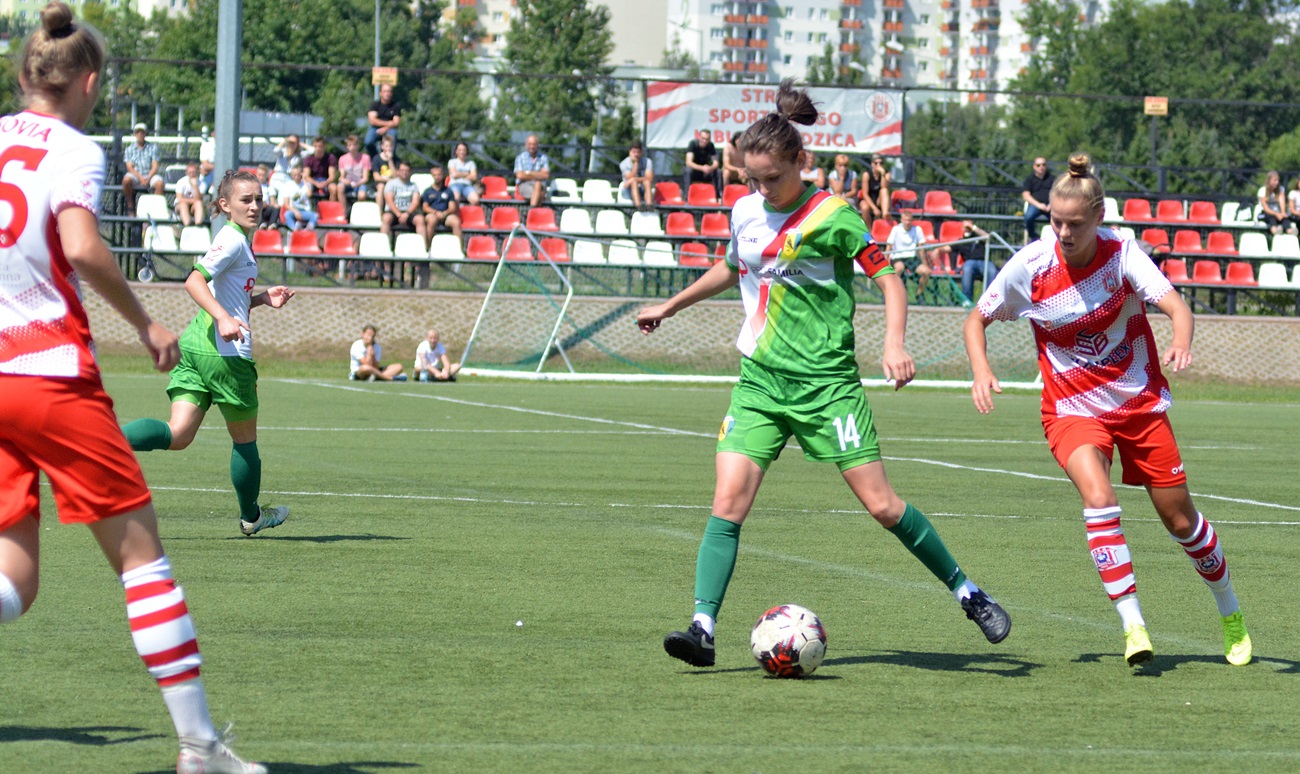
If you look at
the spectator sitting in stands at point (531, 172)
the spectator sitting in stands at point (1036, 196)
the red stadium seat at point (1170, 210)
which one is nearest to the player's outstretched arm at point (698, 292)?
the spectator sitting in stands at point (1036, 196)

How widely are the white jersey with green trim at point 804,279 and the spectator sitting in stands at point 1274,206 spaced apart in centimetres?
2348

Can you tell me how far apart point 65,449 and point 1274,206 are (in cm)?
2705

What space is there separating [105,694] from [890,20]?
19535 centimetres

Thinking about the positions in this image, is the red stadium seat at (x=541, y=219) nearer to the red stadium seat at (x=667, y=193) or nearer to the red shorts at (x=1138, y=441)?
the red stadium seat at (x=667, y=193)

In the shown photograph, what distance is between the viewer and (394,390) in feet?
66.3

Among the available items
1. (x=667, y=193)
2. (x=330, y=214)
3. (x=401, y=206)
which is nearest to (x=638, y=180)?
(x=667, y=193)

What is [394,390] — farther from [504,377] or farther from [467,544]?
[467,544]

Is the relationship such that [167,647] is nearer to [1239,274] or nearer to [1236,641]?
[1236,641]

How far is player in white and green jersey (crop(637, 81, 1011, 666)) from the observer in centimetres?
568

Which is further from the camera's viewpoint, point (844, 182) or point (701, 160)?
point (701, 160)

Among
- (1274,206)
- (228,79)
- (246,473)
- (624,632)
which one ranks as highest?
(228,79)

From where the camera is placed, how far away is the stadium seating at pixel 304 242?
81.5 ft

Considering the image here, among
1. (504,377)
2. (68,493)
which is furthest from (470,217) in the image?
(68,493)

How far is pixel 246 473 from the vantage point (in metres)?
8.34
